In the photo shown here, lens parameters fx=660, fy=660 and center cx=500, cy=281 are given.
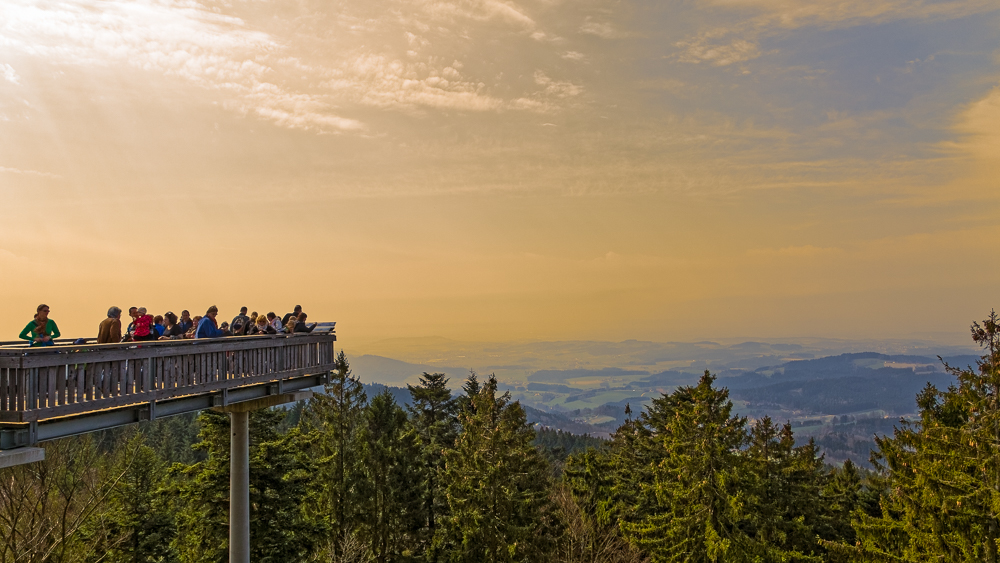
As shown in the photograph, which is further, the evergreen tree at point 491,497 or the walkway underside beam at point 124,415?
the evergreen tree at point 491,497

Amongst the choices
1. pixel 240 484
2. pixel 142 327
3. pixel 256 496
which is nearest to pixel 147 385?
pixel 142 327

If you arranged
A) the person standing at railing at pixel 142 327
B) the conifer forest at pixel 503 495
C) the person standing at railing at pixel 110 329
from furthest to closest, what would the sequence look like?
the conifer forest at pixel 503 495
the person standing at railing at pixel 142 327
the person standing at railing at pixel 110 329

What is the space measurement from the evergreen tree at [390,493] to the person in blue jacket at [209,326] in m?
19.4

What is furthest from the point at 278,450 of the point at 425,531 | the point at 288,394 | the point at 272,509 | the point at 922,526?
the point at 922,526

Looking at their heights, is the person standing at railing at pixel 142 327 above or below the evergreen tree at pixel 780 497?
above

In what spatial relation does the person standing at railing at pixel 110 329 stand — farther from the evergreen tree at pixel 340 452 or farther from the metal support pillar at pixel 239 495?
the evergreen tree at pixel 340 452

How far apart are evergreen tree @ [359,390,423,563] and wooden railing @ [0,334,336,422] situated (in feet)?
59.6

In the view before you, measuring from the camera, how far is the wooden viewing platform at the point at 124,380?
1018cm

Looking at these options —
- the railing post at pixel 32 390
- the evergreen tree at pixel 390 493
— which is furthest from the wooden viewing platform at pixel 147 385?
the evergreen tree at pixel 390 493

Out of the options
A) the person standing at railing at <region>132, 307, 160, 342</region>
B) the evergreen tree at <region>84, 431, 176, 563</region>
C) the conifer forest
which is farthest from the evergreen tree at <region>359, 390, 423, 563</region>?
the person standing at railing at <region>132, 307, 160, 342</region>

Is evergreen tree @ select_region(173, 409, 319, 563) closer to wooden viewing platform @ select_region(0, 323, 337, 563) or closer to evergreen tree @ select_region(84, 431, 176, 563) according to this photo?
wooden viewing platform @ select_region(0, 323, 337, 563)

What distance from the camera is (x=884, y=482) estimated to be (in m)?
34.2

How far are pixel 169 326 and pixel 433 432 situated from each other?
25062 millimetres

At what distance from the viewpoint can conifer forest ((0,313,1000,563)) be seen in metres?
24.1
